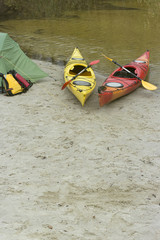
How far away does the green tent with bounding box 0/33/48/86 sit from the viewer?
846 cm

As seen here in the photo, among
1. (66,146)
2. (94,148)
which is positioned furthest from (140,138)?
(66,146)

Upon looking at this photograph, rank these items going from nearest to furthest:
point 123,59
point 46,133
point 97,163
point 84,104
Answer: point 97,163 < point 46,133 < point 84,104 < point 123,59

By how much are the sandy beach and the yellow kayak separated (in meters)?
0.38

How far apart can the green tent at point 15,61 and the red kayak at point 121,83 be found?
248 cm

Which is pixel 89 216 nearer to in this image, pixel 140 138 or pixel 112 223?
pixel 112 223

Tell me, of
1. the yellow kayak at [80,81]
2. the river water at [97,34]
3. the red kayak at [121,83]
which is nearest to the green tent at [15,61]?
the yellow kayak at [80,81]

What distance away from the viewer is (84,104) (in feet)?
25.6

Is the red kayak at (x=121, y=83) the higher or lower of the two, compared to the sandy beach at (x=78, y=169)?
higher

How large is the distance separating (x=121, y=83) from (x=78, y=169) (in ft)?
14.1

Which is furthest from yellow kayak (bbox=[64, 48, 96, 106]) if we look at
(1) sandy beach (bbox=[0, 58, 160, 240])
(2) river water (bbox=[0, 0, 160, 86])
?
(2) river water (bbox=[0, 0, 160, 86])

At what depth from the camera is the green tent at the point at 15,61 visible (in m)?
8.46

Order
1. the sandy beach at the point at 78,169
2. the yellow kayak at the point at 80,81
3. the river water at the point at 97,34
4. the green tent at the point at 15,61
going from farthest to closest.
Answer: the river water at the point at 97,34 < the green tent at the point at 15,61 < the yellow kayak at the point at 80,81 < the sandy beach at the point at 78,169

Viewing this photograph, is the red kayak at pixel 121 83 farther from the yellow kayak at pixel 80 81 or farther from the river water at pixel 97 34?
the river water at pixel 97 34

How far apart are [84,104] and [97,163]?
313 cm
